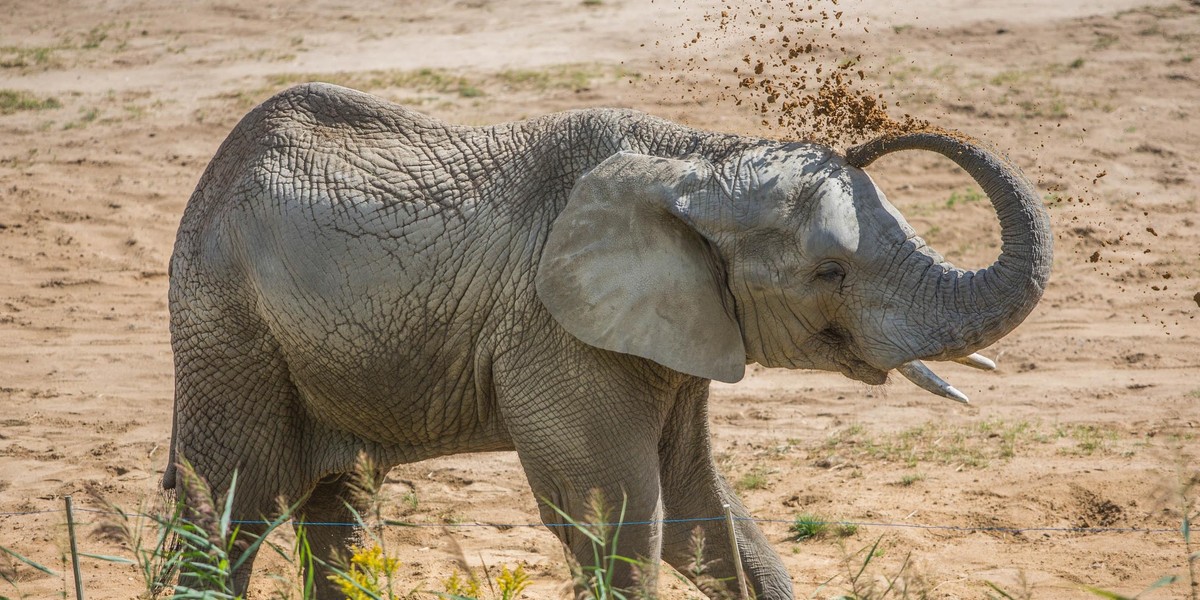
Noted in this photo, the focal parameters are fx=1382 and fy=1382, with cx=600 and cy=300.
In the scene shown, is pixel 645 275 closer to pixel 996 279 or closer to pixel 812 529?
pixel 996 279

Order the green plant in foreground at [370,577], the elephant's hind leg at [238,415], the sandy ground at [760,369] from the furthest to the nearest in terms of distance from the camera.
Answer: the sandy ground at [760,369] < the elephant's hind leg at [238,415] < the green plant in foreground at [370,577]

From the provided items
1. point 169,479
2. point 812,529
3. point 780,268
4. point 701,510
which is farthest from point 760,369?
point 780,268

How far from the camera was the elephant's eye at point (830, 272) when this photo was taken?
4.11 metres

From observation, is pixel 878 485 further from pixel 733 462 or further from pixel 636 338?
pixel 636 338

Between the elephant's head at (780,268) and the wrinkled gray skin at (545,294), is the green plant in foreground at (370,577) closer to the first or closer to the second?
the wrinkled gray skin at (545,294)

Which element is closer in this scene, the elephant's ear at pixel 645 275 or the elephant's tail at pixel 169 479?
the elephant's ear at pixel 645 275

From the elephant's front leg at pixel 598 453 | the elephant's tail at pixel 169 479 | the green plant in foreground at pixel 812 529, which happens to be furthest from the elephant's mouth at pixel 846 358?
the elephant's tail at pixel 169 479

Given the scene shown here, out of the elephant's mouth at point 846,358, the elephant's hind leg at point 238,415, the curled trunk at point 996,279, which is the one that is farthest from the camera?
the elephant's hind leg at point 238,415

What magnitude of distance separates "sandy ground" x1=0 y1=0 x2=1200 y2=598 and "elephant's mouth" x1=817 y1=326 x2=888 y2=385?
668mm

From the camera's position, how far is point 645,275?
427 cm

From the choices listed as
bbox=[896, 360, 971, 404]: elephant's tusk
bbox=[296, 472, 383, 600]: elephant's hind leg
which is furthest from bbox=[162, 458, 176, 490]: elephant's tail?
bbox=[896, 360, 971, 404]: elephant's tusk

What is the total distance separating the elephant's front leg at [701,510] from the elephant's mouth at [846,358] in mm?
626

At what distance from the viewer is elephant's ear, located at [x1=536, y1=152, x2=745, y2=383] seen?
4.23m

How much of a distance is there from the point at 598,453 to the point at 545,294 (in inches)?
20.7
